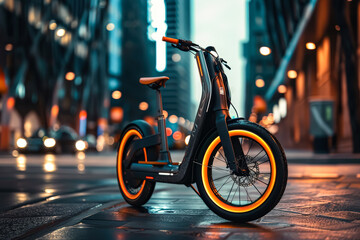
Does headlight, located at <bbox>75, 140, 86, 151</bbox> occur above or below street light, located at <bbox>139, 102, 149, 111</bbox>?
below

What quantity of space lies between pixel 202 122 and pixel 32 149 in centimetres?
2463

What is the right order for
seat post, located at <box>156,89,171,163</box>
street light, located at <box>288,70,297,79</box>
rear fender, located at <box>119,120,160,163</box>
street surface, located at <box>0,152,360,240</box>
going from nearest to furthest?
street surface, located at <box>0,152,360,240</box>
seat post, located at <box>156,89,171,163</box>
rear fender, located at <box>119,120,160,163</box>
street light, located at <box>288,70,297,79</box>

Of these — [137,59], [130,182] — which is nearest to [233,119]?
[130,182]

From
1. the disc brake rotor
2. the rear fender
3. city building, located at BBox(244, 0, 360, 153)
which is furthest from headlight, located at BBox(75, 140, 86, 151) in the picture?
the disc brake rotor

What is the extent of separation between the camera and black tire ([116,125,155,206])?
5836mm

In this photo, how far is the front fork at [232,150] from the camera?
479 centimetres

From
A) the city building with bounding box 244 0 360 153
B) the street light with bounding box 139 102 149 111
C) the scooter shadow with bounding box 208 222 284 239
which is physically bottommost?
the scooter shadow with bounding box 208 222 284 239

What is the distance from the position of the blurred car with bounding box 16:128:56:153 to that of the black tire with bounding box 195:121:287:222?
80.4 ft

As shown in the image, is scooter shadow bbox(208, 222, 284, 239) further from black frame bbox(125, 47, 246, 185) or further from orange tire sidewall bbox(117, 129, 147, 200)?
orange tire sidewall bbox(117, 129, 147, 200)

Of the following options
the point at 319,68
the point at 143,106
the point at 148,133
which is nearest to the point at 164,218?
the point at 148,133

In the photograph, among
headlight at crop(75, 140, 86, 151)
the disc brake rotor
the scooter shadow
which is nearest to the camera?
the scooter shadow

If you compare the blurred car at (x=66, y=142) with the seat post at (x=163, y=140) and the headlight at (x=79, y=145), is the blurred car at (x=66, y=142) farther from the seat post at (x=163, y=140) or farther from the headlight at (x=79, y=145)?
the seat post at (x=163, y=140)

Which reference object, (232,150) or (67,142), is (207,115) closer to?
(232,150)

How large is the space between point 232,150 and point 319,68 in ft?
104
